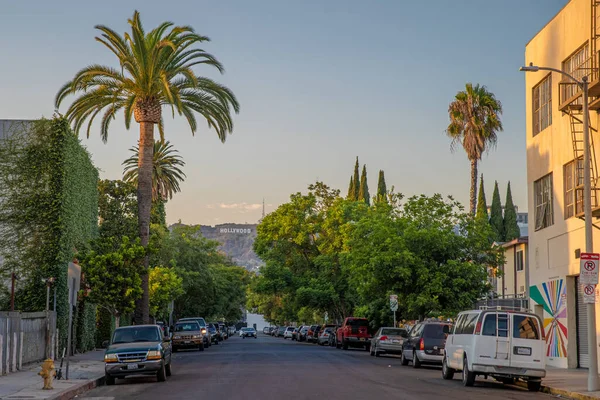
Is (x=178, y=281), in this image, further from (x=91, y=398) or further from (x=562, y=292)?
(x=91, y=398)

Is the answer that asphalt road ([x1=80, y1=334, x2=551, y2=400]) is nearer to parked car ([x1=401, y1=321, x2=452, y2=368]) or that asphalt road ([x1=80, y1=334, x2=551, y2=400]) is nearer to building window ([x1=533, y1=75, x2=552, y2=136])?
parked car ([x1=401, y1=321, x2=452, y2=368])

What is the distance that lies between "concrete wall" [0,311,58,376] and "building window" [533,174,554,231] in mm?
19918

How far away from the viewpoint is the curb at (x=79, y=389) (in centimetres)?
1902

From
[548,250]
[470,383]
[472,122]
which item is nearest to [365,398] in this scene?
[470,383]

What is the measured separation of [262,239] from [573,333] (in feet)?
142

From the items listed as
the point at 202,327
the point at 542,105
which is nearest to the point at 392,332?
the point at 542,105

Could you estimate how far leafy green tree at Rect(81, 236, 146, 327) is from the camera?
35.8 meters

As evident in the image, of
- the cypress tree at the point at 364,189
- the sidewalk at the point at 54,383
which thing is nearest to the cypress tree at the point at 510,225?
the cypress tree at the point at 364,189

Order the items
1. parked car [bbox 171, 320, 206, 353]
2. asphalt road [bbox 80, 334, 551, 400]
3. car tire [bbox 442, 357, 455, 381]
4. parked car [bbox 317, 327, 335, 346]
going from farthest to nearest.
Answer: parked car [bbox 317, 327, 335, 346] → parked car [bbox 171, 320, 206, 353] → car tire [bbox 442, 357, 455, 381] → asphalt road [bbox 80, 334, 551, 400]

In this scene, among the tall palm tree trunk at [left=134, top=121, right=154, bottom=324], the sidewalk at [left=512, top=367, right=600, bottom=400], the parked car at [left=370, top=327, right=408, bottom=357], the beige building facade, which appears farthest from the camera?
the parked car at [left=370, top=327, right=408, bottom=357]

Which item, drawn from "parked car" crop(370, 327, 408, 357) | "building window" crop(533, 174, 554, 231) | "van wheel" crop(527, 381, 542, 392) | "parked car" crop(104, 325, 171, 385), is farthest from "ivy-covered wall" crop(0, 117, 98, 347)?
"van wheel" crop(527, 381, 542, 392)

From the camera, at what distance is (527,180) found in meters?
36.6

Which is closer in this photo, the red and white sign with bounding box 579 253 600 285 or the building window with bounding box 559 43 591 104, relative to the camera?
the red and white sign with bounding box 579 253 600 285

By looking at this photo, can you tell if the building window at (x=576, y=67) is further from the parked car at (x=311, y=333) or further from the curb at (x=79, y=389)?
the parked car at (x=311, y=333)
